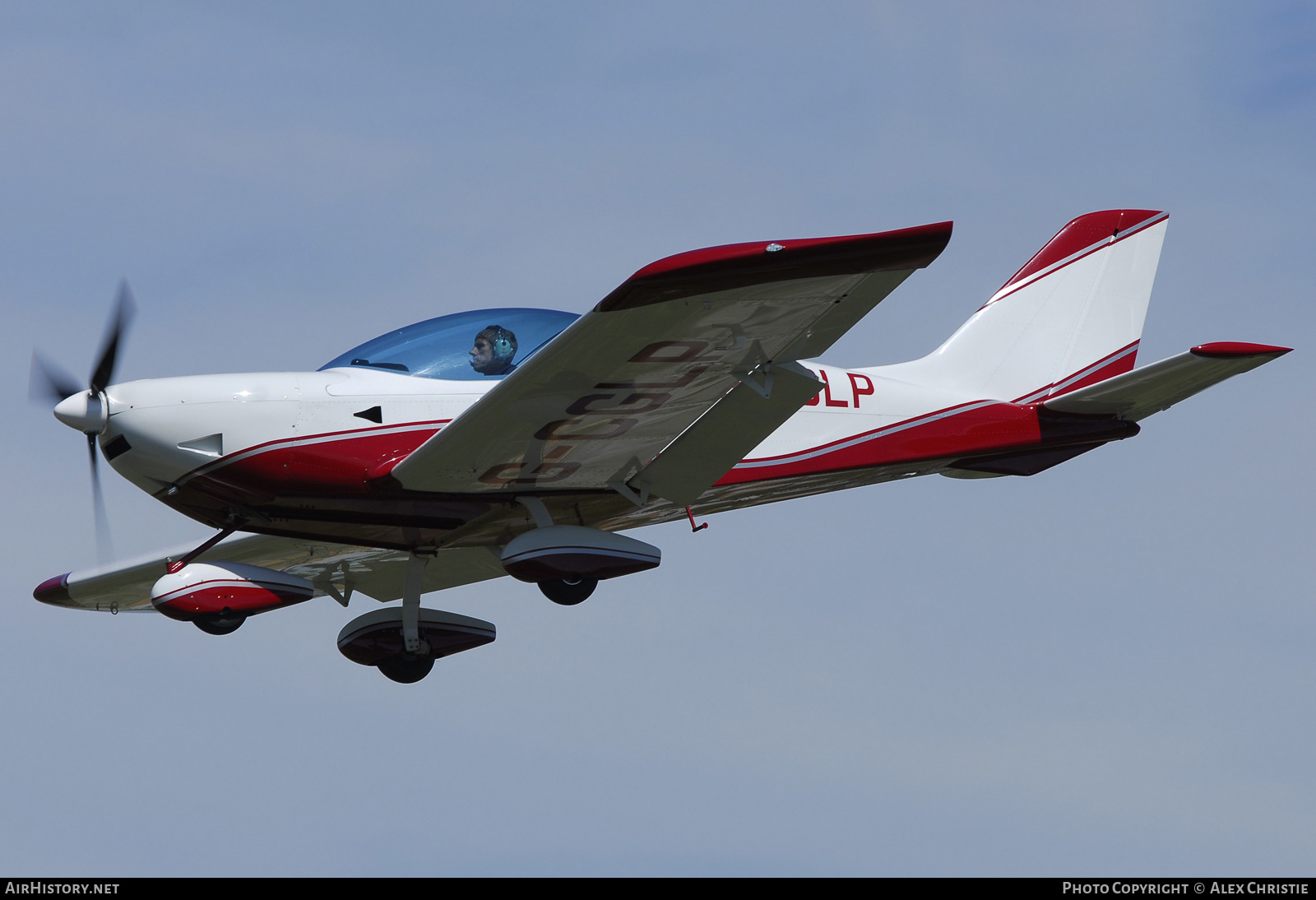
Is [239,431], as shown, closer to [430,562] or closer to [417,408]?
[417,408]

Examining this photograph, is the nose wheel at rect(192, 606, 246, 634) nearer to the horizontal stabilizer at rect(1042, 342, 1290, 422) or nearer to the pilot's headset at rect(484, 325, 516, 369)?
the pilot's headset at rect(484, 325, 516, 369)

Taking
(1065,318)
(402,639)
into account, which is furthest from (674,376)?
(1065,318)

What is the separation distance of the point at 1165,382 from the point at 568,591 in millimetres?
5239

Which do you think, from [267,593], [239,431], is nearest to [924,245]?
[239,431]

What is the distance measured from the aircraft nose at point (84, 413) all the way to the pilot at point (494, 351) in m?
2.58

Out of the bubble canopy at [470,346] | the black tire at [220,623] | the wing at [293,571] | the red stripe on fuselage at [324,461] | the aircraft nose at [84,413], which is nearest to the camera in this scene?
the aircraft nose at [84,413]

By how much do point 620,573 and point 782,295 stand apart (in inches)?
110

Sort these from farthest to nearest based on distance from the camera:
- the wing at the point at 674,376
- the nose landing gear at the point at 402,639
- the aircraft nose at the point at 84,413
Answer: the nose landing gear at the point at 402,639
the aircraft nose at the point at 84,413
the wing at the point at 674,376

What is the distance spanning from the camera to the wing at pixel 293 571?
42.9 feet

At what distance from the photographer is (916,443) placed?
42.9ft

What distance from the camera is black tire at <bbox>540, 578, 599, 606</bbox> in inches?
448

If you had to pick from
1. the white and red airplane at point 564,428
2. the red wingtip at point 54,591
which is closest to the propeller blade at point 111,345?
the white and red airplane at point 564,428

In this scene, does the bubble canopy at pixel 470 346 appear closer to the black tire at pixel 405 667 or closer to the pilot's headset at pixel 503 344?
the pilot's headset at pixel 503 344

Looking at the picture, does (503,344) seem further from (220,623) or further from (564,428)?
(220,623)
